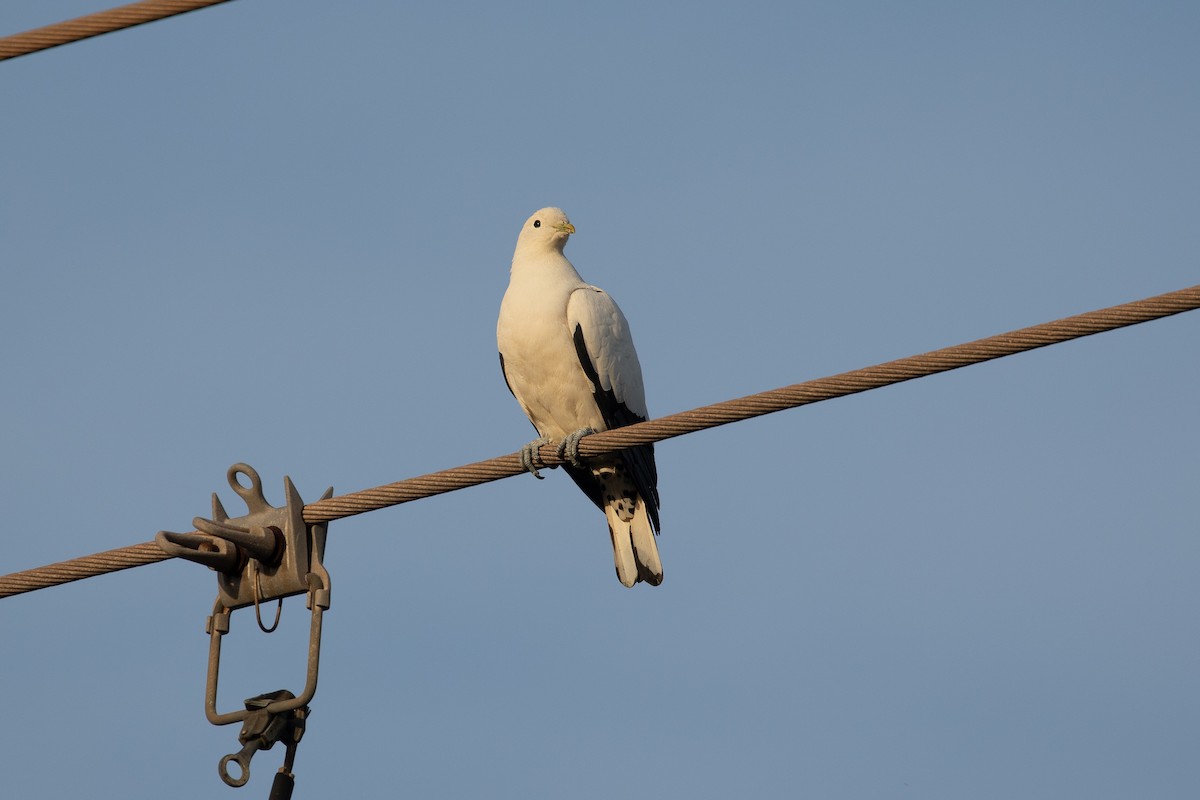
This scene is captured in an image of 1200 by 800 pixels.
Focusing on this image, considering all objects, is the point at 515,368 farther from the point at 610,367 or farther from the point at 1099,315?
the point at 1099,315

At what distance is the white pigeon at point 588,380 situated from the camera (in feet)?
29.3

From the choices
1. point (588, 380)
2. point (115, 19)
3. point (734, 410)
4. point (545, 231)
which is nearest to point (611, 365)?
point (588, 380)

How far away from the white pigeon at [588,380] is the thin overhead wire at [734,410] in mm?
3007

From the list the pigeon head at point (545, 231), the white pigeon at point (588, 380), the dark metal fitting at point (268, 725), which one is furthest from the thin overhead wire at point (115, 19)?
the pigeon head at point (545, 231)

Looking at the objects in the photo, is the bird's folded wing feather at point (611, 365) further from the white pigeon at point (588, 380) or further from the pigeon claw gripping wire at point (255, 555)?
the pigeon claw gripping wire at point (255, 555)

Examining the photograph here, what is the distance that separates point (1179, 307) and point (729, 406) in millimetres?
1515

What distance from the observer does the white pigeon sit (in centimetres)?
893

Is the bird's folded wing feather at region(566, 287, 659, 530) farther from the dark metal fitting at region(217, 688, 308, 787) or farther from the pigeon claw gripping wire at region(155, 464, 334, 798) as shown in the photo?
the dark metal fitting at region(217, 688, 308, 787)

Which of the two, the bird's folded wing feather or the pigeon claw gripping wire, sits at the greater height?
the bird's folded wing feather

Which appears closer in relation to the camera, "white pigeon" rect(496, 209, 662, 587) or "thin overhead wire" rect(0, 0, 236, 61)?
"thin overhead wire" rect(0, 0, 236, 61)

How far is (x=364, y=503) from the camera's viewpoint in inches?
210

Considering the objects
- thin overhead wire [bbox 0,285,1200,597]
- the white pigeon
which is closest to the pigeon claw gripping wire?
thin overhead wire [bbox 0,285,1200,597]

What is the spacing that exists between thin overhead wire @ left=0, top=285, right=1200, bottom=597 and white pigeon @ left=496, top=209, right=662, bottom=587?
301 centimetres

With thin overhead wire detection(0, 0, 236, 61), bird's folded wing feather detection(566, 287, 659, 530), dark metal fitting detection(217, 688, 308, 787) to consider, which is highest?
thin overhead wire detection(0, 0, 236, 61)
